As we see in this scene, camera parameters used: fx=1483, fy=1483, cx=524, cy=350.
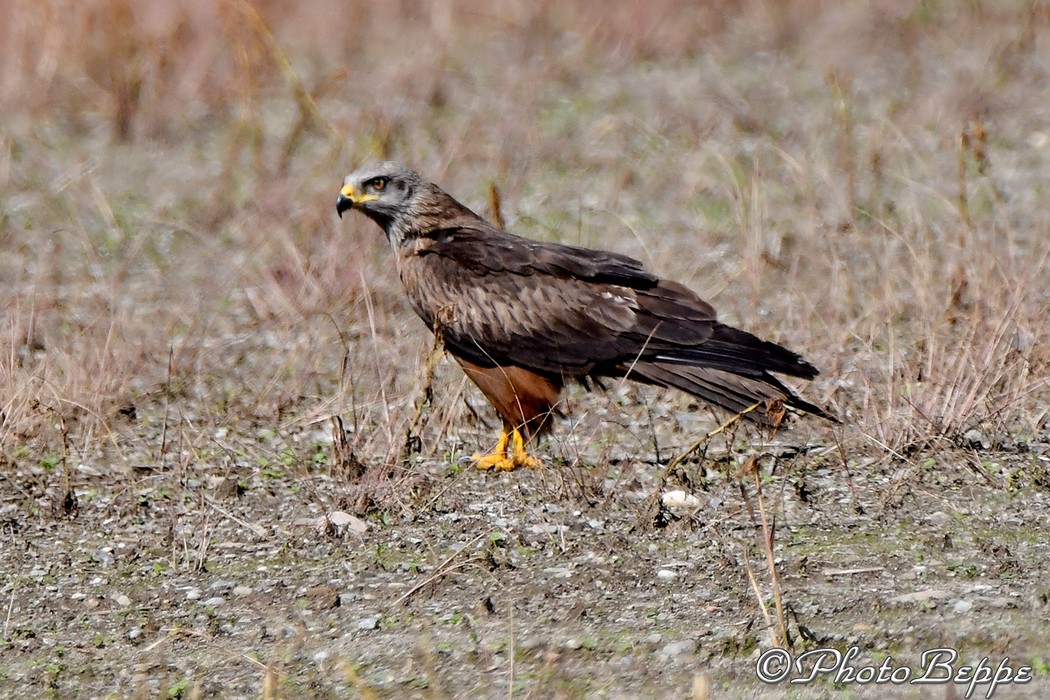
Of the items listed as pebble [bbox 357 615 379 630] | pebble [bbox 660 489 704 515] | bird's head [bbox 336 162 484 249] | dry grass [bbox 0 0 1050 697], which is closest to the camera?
pebble [bbox 357 615 379 630]

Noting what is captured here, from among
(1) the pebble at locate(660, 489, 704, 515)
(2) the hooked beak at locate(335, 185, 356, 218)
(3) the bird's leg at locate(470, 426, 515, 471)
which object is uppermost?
(2) the hooked beak at locate(335, 185, 356, 218)

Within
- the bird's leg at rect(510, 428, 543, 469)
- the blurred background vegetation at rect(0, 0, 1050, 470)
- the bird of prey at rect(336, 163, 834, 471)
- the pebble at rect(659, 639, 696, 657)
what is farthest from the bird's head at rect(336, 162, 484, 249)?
the pebble at rect(659, 639, 696, 657)

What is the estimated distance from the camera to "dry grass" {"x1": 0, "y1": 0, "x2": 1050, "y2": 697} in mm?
5668

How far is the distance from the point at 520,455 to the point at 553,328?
50 cm

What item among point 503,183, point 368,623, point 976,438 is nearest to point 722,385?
point 976,438

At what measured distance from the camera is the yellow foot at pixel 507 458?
17.9ft

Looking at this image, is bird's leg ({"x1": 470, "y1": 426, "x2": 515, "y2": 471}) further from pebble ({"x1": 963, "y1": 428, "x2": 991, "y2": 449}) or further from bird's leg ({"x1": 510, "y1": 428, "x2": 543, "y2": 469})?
pebble ({"x1": 963, "y1": 428, "x2": 991, "y2": 449})

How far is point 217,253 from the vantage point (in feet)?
26.9

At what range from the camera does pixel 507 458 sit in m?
5.51

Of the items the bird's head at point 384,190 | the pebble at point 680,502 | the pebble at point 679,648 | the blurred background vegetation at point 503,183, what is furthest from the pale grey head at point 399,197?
the pebble at point 679,648

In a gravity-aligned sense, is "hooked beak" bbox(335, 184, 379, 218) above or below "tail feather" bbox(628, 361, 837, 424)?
above

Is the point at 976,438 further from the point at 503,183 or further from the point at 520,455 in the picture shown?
the point at 503,183

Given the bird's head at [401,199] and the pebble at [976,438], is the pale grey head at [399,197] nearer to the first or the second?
the bird's head at [401,199]

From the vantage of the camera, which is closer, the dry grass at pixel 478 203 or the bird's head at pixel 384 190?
the dry grass at pixel 478 203
